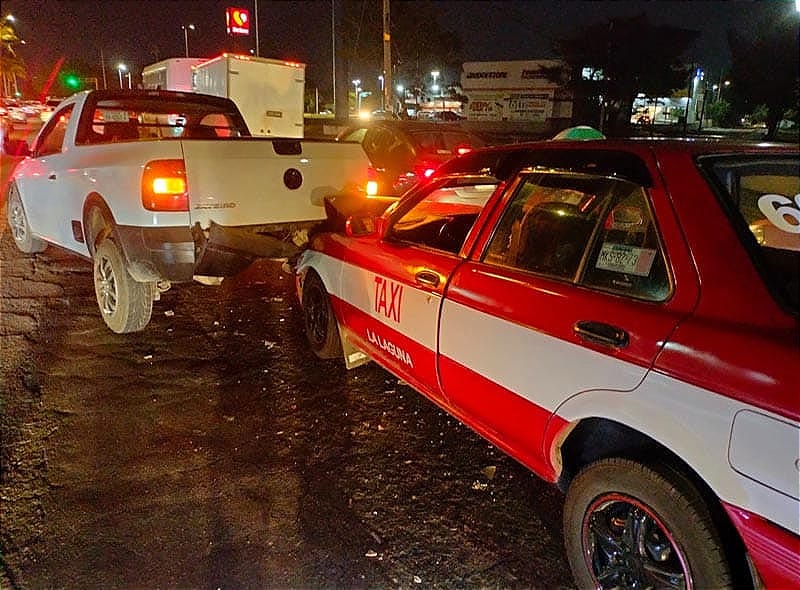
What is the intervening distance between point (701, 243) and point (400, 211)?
6.53 feet

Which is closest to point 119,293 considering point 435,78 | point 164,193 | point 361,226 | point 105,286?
point 105,286

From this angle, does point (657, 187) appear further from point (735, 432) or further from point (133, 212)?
point (133, 212)

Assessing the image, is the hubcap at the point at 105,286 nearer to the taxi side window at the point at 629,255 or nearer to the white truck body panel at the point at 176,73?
the taxi side window at the point at 629,255

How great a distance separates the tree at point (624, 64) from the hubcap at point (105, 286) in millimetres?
39069

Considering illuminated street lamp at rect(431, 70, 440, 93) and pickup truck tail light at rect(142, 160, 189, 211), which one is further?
illuminated street lamp at rect(431, 70, 440, 93)

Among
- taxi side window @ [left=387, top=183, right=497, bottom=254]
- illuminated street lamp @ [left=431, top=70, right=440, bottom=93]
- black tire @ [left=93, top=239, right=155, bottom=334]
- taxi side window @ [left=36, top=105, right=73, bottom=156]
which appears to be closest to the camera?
taxi side window @ [left=387, top=183, right=497, bottom=254]

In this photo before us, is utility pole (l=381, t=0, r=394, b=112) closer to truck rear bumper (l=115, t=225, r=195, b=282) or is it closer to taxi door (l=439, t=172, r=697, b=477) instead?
truck rear bumper (l=115, t=225, r=195, b=282)

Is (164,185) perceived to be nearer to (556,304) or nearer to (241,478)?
(241,478)

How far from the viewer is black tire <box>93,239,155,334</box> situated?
5066mm

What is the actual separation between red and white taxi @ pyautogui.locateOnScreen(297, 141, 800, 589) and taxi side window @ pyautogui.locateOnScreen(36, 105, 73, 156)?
472 cm

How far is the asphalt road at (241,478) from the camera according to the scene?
274 cm

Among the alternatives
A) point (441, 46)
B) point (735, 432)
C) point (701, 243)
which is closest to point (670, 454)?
point (735, 432)

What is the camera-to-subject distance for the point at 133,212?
4.65 meters

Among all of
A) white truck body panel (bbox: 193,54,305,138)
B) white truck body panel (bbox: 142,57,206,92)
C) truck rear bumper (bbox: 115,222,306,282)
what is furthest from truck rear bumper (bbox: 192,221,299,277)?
white truck body panel (bbox: 142,57,206,92)
